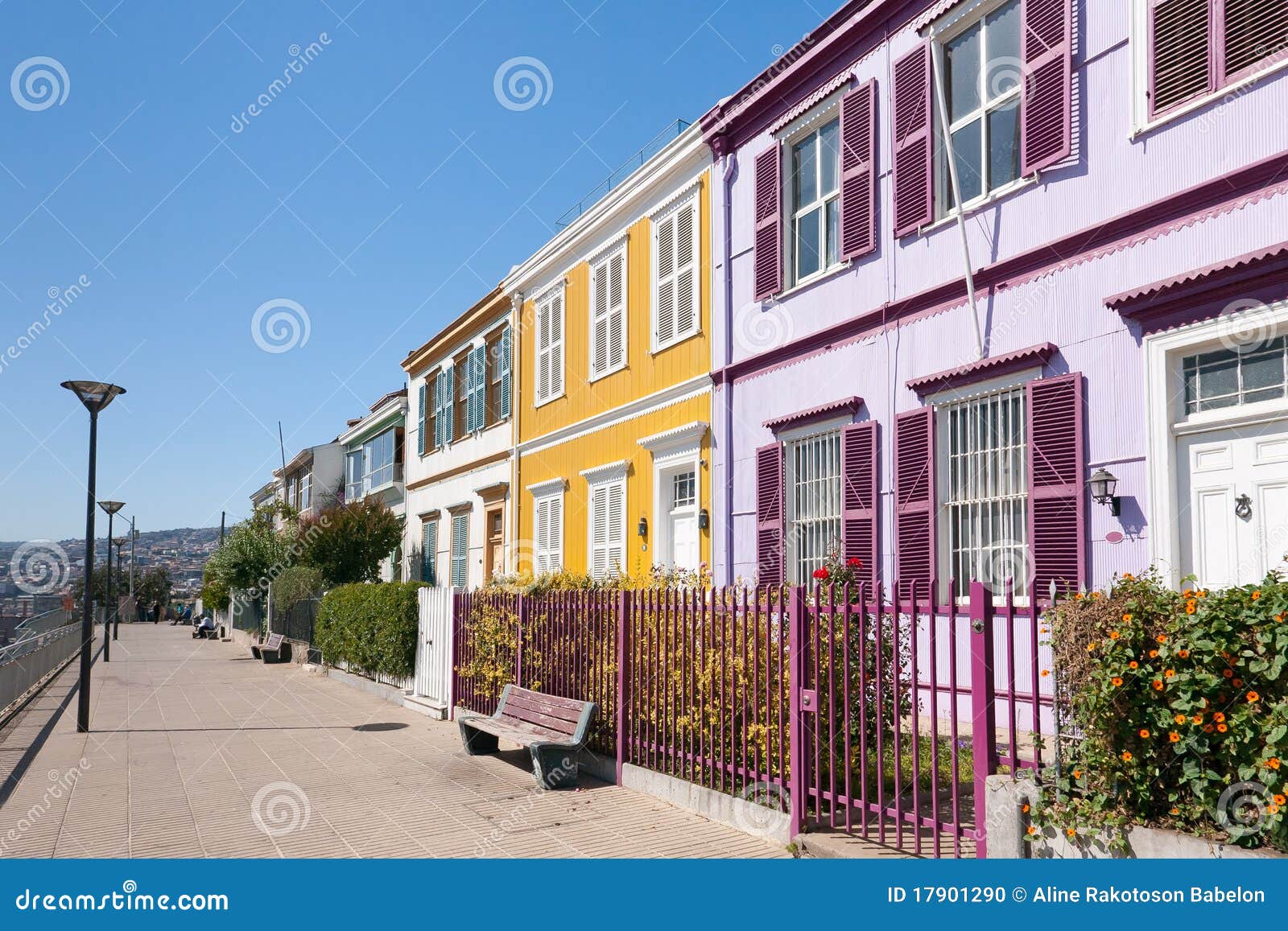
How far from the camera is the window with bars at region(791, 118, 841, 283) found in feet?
40.5

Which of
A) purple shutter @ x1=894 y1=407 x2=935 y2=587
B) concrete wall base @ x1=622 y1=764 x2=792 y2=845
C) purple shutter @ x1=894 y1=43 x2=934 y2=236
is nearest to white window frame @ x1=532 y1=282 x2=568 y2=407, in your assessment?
purple shutter @ x1=894 y1=43 x2=934 y2=236

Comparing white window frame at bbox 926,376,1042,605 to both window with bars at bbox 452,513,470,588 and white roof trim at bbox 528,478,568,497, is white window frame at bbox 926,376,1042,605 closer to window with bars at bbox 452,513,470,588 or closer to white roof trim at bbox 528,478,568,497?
white roof trim at bbox 528,478,568,497

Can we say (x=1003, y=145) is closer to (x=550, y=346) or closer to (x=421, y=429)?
(x=550, y=346)

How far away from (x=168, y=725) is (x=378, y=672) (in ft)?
14.0

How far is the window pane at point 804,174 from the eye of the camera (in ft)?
41.9

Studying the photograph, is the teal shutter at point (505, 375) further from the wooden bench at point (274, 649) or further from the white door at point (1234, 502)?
the white door at point (1234, 502)

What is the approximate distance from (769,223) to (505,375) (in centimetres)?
1006

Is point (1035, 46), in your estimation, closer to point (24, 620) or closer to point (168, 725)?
point (168, 725)

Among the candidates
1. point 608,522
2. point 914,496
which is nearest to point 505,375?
point 608,522

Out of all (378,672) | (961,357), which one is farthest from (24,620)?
(961,357)

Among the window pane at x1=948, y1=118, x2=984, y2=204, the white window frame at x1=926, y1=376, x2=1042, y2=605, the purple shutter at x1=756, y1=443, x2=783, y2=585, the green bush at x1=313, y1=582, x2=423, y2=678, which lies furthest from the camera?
the green bush at x1=313, y1=582, x2=423, y2=678

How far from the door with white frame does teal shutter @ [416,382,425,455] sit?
2271 centimetres

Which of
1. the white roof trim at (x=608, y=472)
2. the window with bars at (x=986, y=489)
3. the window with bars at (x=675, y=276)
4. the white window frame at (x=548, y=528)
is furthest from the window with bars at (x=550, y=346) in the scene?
the window with bars at (x=986, y=489)

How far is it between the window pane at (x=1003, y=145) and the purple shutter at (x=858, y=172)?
1.57 metres
